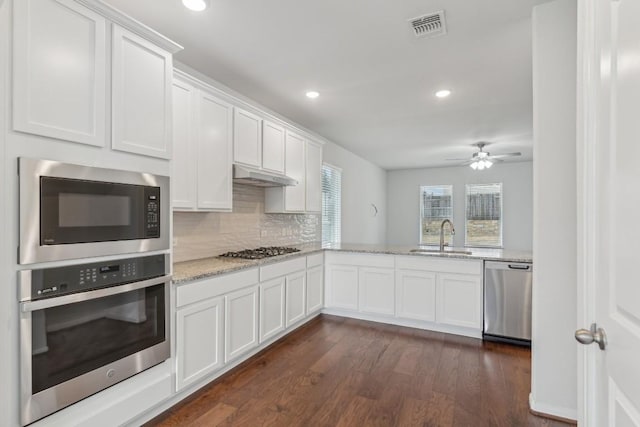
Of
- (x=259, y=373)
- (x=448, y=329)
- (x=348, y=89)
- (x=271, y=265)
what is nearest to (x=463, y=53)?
(x=348, y=89)

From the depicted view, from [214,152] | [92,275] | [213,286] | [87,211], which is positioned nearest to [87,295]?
[92,275]

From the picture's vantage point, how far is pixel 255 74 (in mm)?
3006

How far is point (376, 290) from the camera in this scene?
3.82 meters

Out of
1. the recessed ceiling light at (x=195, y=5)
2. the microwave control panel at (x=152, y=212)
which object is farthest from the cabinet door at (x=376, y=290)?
the recessed ceiling light at (x=195, y=5)

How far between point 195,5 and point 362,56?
1.29 m

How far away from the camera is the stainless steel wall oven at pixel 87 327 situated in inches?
55.7

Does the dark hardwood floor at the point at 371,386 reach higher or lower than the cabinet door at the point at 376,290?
lower

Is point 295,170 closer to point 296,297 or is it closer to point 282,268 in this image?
point 282,268

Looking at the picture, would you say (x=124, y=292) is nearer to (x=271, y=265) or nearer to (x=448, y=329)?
(x=271, y=265)

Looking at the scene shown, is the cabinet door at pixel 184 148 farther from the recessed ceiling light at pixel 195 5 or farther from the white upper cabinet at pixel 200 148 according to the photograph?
the recessed ceiling light at pixel 195 5

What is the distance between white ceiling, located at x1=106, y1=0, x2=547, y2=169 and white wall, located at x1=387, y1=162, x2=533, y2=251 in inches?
134
